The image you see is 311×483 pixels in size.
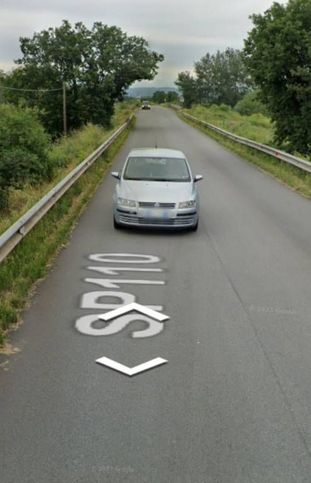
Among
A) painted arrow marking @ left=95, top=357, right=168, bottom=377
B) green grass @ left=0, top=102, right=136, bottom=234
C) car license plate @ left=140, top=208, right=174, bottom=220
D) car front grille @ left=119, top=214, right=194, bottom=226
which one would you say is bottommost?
green grass @ left=0, top=102, right=136, bottom=234

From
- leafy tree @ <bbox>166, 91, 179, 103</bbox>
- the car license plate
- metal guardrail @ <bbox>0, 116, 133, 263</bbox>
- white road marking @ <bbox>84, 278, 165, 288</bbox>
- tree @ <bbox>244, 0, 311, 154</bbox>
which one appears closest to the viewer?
metal guardrail @ <bbox>0, 116, 133, 263</bbox>

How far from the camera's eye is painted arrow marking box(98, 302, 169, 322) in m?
6.13

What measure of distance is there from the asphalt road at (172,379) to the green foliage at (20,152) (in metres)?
8.35

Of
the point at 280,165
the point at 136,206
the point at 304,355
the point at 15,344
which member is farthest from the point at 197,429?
the point at 280,165

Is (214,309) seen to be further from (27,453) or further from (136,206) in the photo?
(136,206)

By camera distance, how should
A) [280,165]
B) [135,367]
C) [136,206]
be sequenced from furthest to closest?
[280,165] → [136,206] → [135,367]

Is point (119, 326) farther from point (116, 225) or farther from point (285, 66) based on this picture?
point (285, 66)

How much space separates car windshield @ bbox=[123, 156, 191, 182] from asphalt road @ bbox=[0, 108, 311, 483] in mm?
2639

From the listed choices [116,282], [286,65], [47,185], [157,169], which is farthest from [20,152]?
[116,282]

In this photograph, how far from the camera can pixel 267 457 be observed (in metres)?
3.67

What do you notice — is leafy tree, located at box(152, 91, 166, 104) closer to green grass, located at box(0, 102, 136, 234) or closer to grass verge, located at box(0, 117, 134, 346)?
green grass, located at box(0, 102, 136, 234)

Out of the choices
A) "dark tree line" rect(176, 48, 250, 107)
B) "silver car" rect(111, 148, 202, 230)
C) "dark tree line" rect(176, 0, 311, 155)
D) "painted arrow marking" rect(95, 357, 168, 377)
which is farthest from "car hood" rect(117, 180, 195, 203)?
"dark tree line" rect(176, 48, 250, 107)

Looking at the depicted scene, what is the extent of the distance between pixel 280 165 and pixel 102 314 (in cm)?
1541

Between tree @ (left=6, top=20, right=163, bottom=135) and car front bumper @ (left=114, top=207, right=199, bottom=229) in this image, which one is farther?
tree @ (left=6, top=20, right=163, bottom=135)
